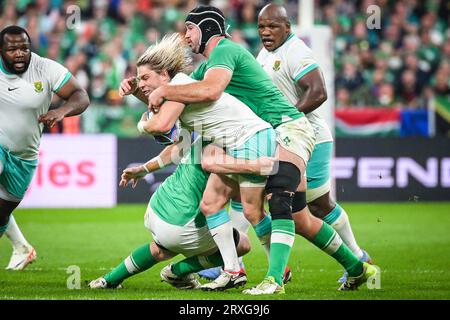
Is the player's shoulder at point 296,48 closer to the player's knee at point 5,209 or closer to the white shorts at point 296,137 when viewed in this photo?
the white shorts at point 296,137

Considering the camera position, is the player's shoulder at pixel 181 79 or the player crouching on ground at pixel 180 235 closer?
the player's shoulder at pixel 181 79

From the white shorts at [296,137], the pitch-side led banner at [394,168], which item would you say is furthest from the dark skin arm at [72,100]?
the pitch-side led banner at [394,168]

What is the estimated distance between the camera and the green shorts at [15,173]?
8.55 m

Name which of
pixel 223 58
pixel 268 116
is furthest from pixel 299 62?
pixel 223 58

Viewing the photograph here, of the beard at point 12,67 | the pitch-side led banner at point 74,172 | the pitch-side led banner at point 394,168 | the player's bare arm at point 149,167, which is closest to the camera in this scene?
the player's bare arm at point 149,167

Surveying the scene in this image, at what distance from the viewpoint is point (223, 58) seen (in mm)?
6980

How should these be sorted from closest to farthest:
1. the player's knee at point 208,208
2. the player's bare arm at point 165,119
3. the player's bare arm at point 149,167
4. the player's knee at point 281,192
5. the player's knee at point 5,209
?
1. the player's bare arm at point 165,119
2. the player's knee at point 281,192
3. the player's knee at point 208,208
4. the player's bare arm at point 149,167
5. the player's knee at point 5,209

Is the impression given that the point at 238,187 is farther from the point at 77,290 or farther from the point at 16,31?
the point at 16,31

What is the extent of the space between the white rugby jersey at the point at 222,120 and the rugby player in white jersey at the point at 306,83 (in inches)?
54.4

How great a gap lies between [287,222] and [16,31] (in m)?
3.04

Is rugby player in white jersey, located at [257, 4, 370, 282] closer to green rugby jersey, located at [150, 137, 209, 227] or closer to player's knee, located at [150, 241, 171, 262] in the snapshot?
green rugby jersey, located at [150, 137, 209, 227]

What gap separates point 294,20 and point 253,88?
11.4 metres

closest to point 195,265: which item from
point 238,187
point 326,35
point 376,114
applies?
point 238,187

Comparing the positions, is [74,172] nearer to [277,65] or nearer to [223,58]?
[277,65]
